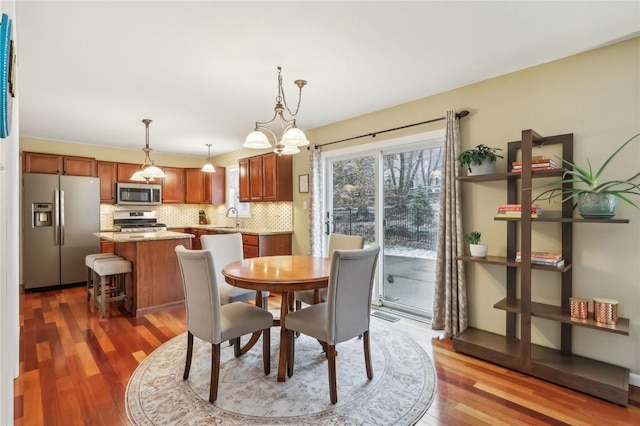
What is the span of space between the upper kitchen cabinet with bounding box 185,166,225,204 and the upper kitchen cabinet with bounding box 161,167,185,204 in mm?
98

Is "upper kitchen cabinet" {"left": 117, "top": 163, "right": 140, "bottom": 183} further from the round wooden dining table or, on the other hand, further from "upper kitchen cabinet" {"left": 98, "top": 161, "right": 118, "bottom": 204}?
the round wooden dining table

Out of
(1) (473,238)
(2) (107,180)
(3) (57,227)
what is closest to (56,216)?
(3) (57,227)

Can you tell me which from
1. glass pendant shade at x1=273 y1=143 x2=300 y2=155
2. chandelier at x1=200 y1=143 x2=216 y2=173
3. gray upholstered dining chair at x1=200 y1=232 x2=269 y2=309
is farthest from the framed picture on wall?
glass pendant shade at x1=273 y1=143 x2=300 y2=155

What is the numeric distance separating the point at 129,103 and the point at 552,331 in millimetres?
4756

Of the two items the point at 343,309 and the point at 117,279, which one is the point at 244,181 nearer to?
the point at 117,279

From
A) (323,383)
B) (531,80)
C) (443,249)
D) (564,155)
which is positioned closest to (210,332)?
(323,383)

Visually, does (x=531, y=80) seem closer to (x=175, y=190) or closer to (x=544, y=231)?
(x=544, y=231)

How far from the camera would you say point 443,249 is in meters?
3.20

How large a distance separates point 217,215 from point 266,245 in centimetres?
268

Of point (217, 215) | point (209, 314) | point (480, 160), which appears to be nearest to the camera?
point (209, 314)

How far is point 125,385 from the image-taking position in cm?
225

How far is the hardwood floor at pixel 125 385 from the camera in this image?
192cm

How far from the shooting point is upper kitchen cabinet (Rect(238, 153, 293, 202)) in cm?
496

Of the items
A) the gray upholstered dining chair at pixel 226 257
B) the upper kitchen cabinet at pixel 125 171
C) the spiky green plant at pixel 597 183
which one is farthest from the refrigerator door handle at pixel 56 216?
the spiky green plant at pixel 597 183
